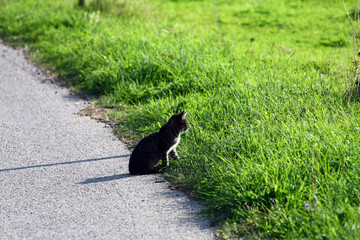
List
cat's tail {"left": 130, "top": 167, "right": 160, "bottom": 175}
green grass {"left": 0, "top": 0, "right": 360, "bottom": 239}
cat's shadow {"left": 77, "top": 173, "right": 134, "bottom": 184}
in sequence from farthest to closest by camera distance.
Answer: cat's tail {"left": 130, "top": 167, "right": 160, "bottom": 175}, cat's shadow {"left": 77, "top": 173, "right": 134, "bottom": 184}, green grass {"left": 0, "top": 0, "right": 360, "bottom": 239}

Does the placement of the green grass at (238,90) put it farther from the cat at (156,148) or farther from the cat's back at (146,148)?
the cat's back at (146,148)

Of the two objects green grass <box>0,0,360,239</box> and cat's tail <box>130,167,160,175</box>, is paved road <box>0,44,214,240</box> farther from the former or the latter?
green grass <box>0,0,360,239</box>

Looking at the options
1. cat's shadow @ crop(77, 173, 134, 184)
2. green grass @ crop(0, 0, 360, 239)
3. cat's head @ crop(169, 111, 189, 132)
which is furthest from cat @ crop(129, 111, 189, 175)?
green grass @ crop(0, 0, 360, 239)

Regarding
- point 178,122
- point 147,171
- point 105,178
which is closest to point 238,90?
point 178,122

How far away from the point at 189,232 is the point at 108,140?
2.58 m

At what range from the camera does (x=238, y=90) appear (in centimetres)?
626

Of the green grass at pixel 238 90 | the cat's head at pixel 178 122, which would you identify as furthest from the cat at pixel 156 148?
the green grass at pixel 238 90

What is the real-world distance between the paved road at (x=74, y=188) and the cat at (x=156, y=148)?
123 millimetres

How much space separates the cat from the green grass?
0.69ft

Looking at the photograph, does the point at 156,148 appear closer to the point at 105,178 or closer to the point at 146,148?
the point at 146,148

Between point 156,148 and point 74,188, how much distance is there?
1.01 meters

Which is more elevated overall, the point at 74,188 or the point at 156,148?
the point at 156,148

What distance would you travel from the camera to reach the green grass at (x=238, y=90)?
12.8 feet

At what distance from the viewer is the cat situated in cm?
502
